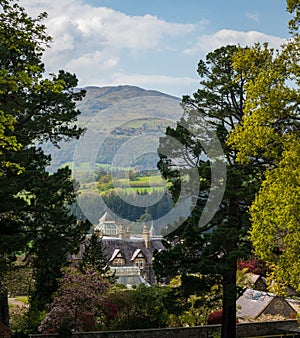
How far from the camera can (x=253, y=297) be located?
78.0 ft

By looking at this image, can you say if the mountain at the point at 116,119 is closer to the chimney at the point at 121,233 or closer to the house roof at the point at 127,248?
the chimney at the point at 121,233

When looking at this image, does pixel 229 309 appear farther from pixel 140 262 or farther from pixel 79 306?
pixel 140 262

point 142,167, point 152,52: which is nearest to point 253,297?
point 152,52

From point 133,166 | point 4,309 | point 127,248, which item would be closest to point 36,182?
point 4,309

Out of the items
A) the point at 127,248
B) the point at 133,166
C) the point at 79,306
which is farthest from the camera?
the point at 127,248

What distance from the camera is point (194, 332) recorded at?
700 inches

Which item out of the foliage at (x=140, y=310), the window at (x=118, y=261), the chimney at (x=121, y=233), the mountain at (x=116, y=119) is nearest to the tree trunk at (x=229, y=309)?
the foliage at (x=140, y=310)

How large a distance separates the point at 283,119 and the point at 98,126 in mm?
79235

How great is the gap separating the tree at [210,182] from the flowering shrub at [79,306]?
11.9ft

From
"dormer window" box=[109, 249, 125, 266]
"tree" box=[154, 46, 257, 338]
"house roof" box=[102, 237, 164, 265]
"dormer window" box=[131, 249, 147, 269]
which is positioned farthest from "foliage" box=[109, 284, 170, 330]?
"dormer window" box=[131, 249, 147, 269]

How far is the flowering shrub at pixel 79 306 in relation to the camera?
1666 centimetres

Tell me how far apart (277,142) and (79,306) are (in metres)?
11.0

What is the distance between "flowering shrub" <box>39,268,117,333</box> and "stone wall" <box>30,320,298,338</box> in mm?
651

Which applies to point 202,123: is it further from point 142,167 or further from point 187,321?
point 142,167
